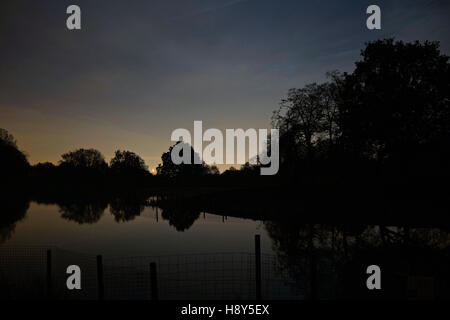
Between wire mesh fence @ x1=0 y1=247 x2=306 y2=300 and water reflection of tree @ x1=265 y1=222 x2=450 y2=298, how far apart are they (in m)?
1.31

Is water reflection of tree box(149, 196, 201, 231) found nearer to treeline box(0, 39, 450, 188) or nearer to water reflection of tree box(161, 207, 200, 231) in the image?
water reflection of tree box(161, 207, 200, 231)

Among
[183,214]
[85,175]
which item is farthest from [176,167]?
[183,214]

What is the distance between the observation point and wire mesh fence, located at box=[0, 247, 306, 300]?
37.7ft

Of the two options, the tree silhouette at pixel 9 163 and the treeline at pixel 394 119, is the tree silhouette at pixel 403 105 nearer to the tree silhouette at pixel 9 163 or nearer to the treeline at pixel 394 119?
the treeline at pixel 394 119

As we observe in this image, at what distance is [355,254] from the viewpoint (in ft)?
53.7

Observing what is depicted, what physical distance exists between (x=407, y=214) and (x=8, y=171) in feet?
287

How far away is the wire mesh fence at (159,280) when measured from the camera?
37.7 feet

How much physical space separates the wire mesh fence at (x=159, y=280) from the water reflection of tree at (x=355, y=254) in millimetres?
1314

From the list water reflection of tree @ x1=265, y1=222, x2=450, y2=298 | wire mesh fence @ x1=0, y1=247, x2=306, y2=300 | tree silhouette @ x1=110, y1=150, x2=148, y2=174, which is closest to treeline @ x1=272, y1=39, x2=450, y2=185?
water reflection of tree @ x1=265, y1=222, x2=450, y2=298

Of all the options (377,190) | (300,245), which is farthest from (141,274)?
(377,190)

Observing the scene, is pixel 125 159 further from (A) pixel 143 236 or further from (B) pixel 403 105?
(B) pixel 403 105

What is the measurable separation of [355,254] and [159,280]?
10942 mm

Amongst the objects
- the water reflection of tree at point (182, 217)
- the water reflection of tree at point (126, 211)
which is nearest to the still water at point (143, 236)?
the water reflection of tree at point (182, 217)

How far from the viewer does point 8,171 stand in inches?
2928
